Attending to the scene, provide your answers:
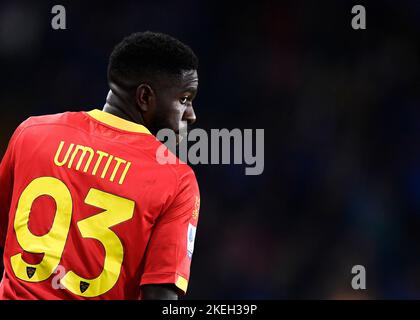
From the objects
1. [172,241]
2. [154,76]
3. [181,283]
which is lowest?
[181,283]

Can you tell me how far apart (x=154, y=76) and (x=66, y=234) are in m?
0.63

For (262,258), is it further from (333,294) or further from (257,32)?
(257,32)

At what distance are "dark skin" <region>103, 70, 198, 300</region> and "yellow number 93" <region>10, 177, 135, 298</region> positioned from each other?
38 centimetres

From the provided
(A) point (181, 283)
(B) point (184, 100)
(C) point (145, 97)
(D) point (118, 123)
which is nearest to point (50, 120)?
(D) point (118, 123)

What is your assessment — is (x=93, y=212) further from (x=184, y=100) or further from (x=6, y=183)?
(x=184, y=100)

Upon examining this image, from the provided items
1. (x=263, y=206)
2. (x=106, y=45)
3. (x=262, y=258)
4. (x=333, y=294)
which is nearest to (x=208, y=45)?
(x=106, y=45)

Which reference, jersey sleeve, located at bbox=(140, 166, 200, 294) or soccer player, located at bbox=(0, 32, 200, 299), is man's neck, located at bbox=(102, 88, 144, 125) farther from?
jersey sleeve, located at bbox=(140, 166, 200, 294)

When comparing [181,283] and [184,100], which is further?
[184,100]

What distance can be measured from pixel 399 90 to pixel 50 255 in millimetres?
4990

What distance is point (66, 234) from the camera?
2.29 metres

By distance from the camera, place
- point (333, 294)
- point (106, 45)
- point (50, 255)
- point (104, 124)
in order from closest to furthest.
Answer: point (50, 255), point (104, 124), point (333, 294), point (106, 45)

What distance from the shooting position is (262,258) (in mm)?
6316

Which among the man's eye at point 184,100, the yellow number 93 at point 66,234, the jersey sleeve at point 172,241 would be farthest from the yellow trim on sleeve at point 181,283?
the man's eye at point 184,100

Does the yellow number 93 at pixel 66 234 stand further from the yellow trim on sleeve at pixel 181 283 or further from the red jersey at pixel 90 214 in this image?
the yellow trim on sleeve at pixel 181 283
